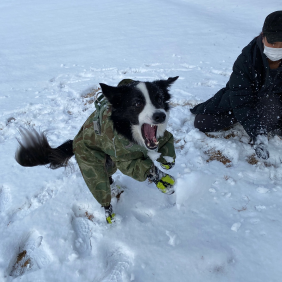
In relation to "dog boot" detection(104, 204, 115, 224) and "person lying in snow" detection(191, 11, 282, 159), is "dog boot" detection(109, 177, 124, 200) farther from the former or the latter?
"person lying in snow" detection(191, 11, 282, 159)

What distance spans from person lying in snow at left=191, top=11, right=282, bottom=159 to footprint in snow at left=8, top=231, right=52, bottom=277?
2.47 metres

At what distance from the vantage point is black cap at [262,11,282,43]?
207 centimetres

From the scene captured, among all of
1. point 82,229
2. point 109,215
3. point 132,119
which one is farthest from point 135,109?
point 82,229

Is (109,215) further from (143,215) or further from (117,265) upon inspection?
(117,265)

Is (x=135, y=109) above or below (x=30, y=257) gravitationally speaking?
above

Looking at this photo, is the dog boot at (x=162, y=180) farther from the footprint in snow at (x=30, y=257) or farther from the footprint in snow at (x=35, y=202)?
the footprint in snow at (x=35, y=202)

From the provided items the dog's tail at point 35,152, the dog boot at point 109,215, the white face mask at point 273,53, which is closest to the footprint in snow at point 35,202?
the dog's tail at point 35,152

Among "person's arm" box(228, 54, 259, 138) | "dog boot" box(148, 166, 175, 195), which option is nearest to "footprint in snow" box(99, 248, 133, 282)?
"dog boot" box(148, 166, 175, 195)

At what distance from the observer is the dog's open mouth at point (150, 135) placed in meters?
1.79

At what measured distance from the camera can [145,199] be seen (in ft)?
7.64

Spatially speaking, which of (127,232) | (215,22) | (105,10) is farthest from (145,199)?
(105,10)

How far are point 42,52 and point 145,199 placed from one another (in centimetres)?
705

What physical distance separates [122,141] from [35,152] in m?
0.84

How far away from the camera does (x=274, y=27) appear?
209 centimetres
